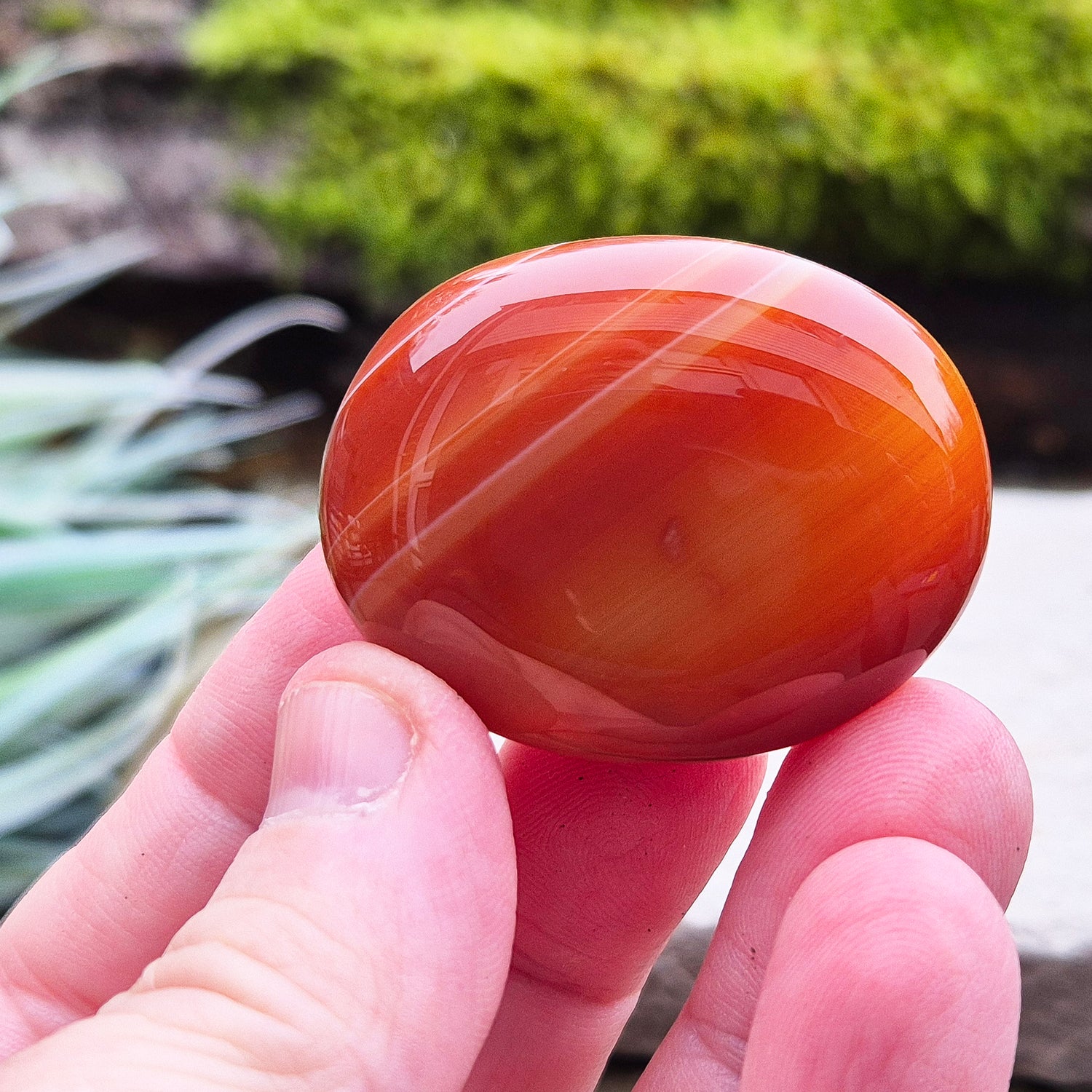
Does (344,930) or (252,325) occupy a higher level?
(344,930)

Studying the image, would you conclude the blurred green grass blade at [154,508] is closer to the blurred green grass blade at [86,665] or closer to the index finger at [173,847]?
the blurred green grass blade at [86,665]

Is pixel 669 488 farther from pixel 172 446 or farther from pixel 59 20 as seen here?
pixel 59 20

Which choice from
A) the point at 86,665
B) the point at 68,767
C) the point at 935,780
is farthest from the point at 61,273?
the point at 935,780

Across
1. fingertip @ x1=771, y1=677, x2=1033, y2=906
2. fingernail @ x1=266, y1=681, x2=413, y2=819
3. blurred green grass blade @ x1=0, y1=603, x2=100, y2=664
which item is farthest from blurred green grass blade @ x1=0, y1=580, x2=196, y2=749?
fingertip @ x1=771, y1=677, x2=1033, y2=906

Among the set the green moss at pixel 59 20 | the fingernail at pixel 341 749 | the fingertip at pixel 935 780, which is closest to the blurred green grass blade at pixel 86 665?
the fingernail at pixel 341 749

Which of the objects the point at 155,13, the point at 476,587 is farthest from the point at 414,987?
the point at 155,13

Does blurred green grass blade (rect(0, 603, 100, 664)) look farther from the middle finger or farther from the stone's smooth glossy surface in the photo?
the stone's smooth glossy surface
